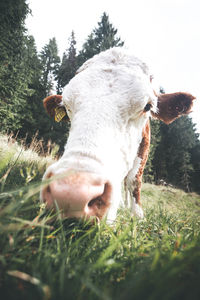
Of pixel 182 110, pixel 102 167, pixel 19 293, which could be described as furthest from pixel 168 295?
pixel 182 110

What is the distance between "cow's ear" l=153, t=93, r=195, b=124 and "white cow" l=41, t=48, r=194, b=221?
10cm

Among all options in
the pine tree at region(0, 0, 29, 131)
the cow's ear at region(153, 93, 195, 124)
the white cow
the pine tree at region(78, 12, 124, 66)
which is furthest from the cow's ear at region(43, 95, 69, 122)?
the pine tree at region(78, 12, 124, 66)

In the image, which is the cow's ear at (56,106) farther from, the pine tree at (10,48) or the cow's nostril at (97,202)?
the pine tree at (10,48)

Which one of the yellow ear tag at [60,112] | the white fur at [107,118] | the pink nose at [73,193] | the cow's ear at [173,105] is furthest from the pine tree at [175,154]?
the pink nose at [73,193]

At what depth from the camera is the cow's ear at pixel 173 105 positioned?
315 centimetres

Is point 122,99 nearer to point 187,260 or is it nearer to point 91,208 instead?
point 91,208

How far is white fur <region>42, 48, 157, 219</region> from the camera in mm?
1192

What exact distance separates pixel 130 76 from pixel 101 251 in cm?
198

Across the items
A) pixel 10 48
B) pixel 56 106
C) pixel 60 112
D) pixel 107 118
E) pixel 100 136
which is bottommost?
pixel 100 136

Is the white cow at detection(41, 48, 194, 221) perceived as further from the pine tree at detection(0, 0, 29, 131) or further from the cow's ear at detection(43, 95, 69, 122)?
the pine tree at detection(0, 0, 29, 131)

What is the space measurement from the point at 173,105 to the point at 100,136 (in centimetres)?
254

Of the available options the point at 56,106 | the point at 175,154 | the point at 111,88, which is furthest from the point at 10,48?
the point at 175,154

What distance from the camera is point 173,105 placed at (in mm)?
3252

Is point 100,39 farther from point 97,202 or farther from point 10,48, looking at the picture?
point 97,202
